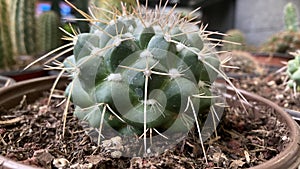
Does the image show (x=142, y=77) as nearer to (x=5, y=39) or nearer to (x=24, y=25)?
(x=5, y=39)

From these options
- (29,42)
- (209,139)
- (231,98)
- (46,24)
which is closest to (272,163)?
(209,139)

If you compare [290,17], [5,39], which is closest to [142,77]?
[5,39]

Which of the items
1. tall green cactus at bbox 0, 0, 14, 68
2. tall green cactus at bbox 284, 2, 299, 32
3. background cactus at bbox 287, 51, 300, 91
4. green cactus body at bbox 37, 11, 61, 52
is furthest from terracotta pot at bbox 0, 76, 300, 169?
tall green cactus at bbox 284, 2, 299, 32

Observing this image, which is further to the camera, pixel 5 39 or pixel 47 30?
pixel 47 30

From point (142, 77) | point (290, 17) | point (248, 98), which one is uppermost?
point (290, 17)

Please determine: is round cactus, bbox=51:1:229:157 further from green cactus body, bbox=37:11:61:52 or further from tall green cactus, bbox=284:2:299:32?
tall green cactus, bbox=284:2:299:32

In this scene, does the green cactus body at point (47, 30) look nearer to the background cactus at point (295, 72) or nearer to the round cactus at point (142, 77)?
the background cactus at point (295, 72)

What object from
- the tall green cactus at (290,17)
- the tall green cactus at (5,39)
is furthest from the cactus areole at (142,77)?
the tall green cactus at (290,17)
